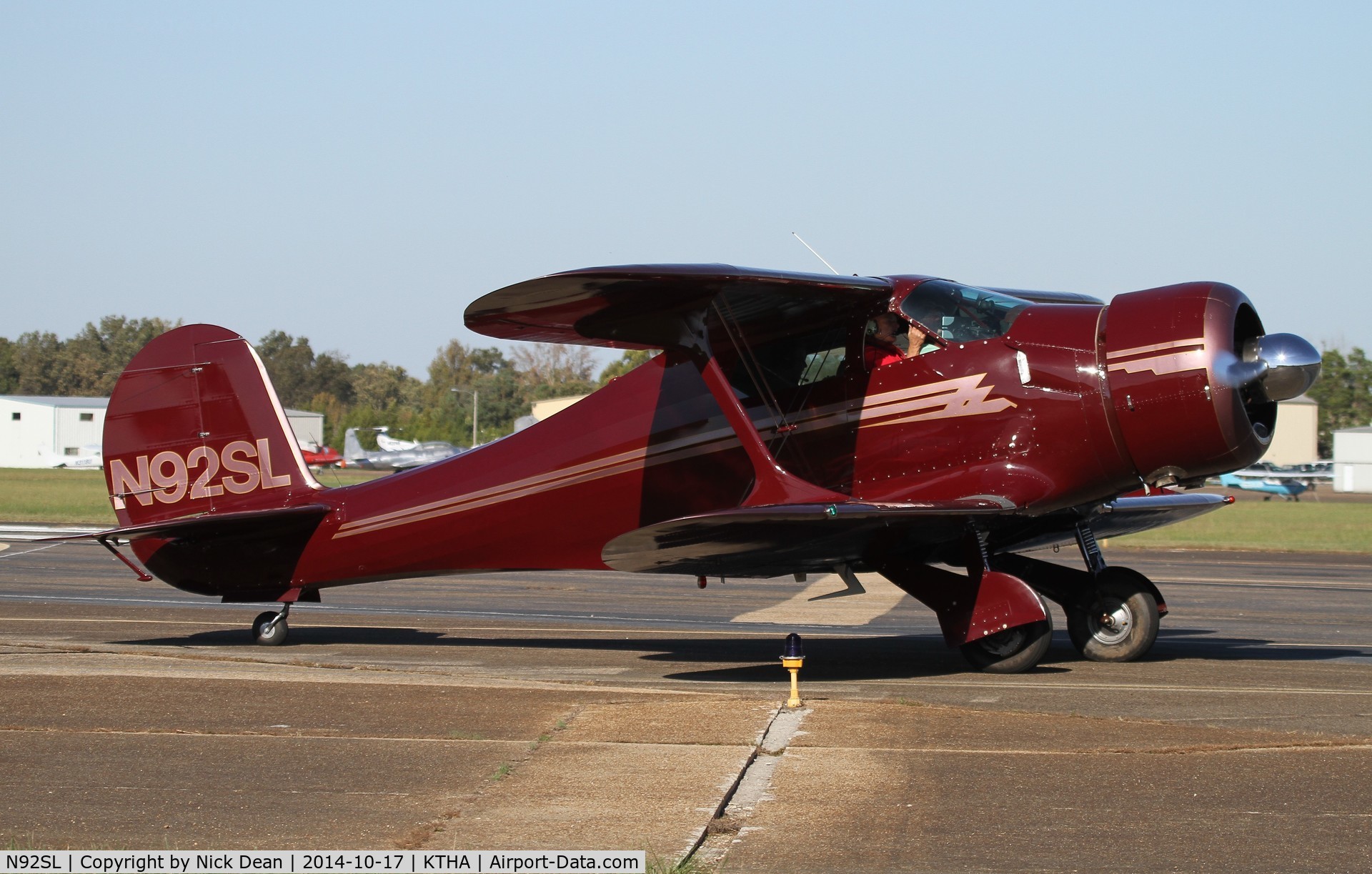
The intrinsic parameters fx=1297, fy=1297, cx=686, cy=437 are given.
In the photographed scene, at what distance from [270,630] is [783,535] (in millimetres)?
5582

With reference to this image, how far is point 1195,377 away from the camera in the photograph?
29.6 feet

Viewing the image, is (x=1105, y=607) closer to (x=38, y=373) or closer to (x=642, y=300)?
(x=642, y=300)

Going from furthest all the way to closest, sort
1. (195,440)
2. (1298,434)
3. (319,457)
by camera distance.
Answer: (1298,434) < (319,457) < (195,440)

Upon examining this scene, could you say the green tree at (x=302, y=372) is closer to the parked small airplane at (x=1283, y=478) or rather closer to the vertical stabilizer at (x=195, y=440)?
the parked small airplane at (x=1283, y=478)

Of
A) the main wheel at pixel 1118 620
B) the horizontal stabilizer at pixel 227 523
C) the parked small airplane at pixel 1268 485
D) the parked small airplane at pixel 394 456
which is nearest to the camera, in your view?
the main wheel at pixel 1118 620

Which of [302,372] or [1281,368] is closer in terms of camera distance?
[1281,368]

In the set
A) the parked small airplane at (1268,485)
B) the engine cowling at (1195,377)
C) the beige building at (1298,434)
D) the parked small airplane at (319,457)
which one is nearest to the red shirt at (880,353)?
the engine cowling at (1195,377)

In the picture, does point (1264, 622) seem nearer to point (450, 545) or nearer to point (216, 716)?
point (450, 545)

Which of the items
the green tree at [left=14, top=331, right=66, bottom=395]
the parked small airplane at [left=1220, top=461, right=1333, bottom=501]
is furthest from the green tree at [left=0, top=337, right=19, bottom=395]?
the parked small airplane at [left=1220, top=461, right=1333, bottom=501]

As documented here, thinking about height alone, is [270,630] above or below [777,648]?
above

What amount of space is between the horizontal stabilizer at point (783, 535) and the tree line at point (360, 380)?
332ft

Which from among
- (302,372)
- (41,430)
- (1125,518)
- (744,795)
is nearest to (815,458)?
(1125,518)

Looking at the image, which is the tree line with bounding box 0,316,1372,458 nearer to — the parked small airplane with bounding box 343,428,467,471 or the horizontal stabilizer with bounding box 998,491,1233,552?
the parked small airplane with bounding box 343,428,467,471

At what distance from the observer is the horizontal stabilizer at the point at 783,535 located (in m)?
8.81
